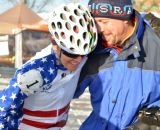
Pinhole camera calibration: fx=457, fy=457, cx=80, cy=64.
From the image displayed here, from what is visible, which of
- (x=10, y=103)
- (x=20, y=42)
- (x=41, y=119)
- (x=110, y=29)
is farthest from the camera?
(x=20, y=42)

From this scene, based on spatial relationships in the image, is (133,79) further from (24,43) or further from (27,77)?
(24,43)

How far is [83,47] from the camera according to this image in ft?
10.1

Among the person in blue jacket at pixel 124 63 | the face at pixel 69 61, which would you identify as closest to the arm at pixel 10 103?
the face at pixel 69 61

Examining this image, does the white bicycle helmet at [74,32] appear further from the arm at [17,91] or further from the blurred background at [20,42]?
the blurred background at [20,42]

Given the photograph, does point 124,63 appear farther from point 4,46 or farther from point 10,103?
point 4,46

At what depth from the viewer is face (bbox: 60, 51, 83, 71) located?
10.2ft

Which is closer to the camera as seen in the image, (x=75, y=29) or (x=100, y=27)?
(x=75, y=29)

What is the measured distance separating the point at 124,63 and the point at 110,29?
26cm

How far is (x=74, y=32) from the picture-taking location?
3.07 m

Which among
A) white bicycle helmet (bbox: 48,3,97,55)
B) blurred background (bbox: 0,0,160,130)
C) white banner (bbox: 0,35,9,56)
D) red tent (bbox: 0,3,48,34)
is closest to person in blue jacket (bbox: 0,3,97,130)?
white bicycle helmet (bbox: 48,3,97,55)

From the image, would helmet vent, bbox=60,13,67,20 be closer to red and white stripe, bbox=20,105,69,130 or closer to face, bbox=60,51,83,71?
face, bbox=60,51,83,71

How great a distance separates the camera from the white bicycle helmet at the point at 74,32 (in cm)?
A: 305

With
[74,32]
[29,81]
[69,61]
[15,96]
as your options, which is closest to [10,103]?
[15,96]

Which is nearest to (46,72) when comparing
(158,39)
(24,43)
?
(158,39)
